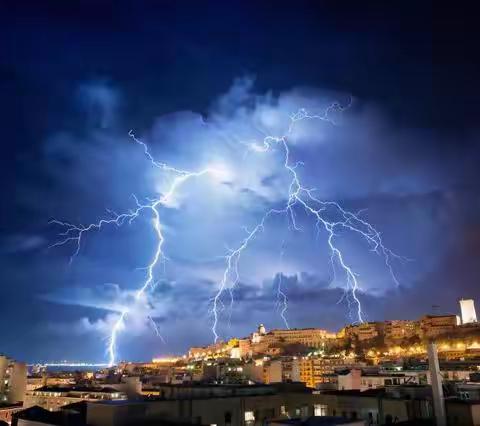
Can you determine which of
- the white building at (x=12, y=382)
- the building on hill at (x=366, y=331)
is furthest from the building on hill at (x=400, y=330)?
the white building at (x=12, y=382)

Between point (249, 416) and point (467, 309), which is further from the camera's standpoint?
point (467, 309)

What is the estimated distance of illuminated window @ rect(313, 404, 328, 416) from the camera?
730 inches

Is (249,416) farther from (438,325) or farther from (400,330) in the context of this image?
(400,330)

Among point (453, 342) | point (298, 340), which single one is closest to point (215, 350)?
point (298, 340)

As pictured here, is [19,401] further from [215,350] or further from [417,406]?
[215,350]

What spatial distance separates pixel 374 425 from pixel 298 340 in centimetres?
10984

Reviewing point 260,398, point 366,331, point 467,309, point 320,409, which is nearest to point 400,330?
point 366,331

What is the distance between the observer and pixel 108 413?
41.4ft

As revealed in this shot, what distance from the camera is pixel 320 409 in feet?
61.3

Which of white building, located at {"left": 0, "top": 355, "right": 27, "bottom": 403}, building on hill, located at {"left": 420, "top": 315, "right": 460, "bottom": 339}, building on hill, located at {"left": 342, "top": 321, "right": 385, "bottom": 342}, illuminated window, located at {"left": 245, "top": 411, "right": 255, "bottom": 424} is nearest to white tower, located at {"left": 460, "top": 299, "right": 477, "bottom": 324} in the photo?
building on hill, located at {"left": 420, "top": 315, "right": 460, "bottom": 339}

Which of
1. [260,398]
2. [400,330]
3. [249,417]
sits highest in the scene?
[400,330]

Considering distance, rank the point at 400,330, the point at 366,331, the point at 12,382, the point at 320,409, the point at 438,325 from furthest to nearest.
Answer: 1. the point at 366,331
2. the point at 400,330
3. the point at 438,325
4. the point at 12,382
5. the point at 320,409

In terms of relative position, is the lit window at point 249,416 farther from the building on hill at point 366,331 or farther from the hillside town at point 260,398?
the building on hill at point 366,331

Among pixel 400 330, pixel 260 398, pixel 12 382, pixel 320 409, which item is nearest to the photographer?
pixel 260 398
